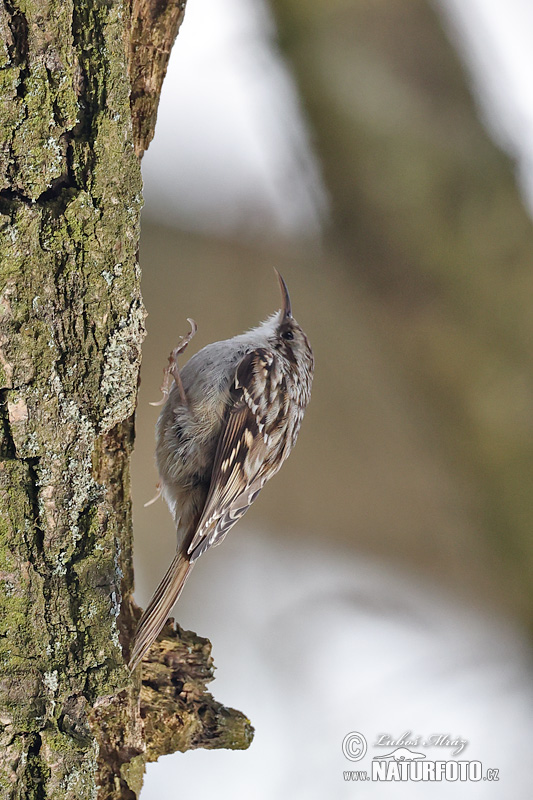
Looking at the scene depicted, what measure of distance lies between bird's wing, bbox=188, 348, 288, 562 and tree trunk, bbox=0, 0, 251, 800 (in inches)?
19.8

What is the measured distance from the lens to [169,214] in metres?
1.78

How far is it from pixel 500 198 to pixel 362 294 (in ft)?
1.21

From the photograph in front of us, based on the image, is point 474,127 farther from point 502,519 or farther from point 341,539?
point 341,539

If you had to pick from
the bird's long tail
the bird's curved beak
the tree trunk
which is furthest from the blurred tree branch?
the bird's long tail

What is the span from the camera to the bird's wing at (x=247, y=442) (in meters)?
1.58

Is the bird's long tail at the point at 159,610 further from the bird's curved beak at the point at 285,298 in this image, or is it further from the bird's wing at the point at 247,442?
the bird's curved beak at the point at 285,298

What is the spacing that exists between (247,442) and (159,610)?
47 cm

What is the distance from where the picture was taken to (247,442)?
166cm

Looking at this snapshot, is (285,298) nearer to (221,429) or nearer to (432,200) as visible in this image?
(221,429)

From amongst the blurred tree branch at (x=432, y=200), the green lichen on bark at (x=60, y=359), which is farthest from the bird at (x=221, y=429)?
the green lichen on bark at (x=60, y=359)

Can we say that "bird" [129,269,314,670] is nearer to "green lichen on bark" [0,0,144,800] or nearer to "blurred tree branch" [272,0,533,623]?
"blurred tree branch" [272,0,533,623]

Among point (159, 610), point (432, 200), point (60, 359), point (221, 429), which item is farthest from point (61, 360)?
point (432, 200)

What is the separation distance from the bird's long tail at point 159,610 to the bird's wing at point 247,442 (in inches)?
2.8

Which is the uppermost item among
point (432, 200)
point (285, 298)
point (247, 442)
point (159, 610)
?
point (432, 200)
